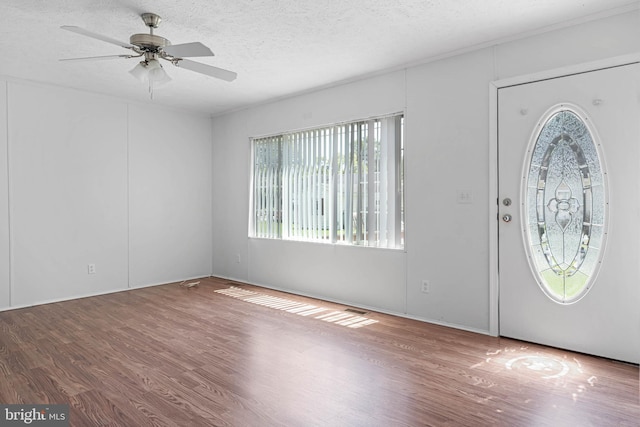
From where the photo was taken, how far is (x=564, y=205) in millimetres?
3096

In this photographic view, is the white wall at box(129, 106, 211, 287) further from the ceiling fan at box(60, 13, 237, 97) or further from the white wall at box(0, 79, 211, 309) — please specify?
the ceiling fan at box(60, 13, 237, 97)

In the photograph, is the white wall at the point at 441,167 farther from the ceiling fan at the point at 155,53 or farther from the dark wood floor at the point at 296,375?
the ceiling fan at the point at 155,53

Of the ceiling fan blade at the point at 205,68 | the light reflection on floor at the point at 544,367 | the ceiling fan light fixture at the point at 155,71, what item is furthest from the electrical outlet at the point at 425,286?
the ceiling fan light fixture at the point at 155,71

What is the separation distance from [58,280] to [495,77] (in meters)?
5.15

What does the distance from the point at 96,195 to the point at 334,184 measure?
2981mm

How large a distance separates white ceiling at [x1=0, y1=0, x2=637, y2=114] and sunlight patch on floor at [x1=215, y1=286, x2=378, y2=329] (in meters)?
2.52

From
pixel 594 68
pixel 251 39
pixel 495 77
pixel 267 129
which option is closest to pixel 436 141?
pixel 495 77

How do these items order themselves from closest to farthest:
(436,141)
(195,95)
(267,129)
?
1. (436,141)
2. (195,95)
3. (267,129)

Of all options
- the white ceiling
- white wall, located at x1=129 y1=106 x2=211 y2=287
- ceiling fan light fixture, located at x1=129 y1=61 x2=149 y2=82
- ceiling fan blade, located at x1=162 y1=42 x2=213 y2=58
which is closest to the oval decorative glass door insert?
the white ceiling

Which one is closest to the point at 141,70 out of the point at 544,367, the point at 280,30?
the point at 280,30

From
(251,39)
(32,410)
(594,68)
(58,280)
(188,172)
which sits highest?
(251,39)

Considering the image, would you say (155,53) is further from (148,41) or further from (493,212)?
(493,212)

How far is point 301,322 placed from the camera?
3871mm

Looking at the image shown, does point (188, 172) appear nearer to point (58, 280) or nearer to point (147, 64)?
point (58, 280)
